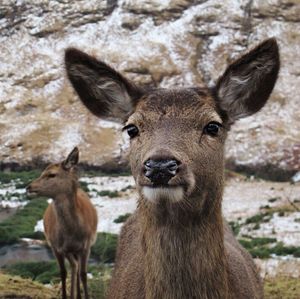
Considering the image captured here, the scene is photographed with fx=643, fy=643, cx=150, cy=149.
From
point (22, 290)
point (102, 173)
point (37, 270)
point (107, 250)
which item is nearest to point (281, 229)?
point (107, 250)

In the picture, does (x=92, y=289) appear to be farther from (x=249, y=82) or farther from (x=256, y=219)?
(x=256, y=219)

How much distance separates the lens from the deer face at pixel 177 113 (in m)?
3.88

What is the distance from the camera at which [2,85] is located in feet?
155

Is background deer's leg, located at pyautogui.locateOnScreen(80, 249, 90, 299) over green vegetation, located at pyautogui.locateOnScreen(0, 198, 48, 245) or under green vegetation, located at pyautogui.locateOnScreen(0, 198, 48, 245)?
over

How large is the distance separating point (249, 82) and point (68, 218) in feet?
24.5

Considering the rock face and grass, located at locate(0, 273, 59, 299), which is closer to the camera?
grass, located at locate(0, 273, 59, 299)

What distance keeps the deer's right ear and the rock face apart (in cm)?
3147

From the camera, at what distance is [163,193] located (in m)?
3.86

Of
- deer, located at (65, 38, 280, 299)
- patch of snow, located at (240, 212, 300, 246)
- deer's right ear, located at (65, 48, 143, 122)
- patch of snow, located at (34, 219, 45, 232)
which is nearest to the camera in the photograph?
deer, located at (65, 38, 280, 299)

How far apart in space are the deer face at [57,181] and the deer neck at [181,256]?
816 cm

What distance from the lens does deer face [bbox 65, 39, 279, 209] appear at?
3877 millimetres

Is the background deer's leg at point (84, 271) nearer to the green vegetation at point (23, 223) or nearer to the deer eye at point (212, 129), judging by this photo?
the green vegetation at point (23, 223)

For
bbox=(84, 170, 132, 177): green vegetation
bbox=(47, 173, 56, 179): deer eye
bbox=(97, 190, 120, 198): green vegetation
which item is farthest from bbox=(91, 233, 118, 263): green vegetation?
bbox=(84, 170, 132, 177): green vegetation

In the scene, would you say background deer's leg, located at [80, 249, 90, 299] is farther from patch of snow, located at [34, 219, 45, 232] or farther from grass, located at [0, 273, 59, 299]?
patch of snow, located at [34, 219, 45, 232]
